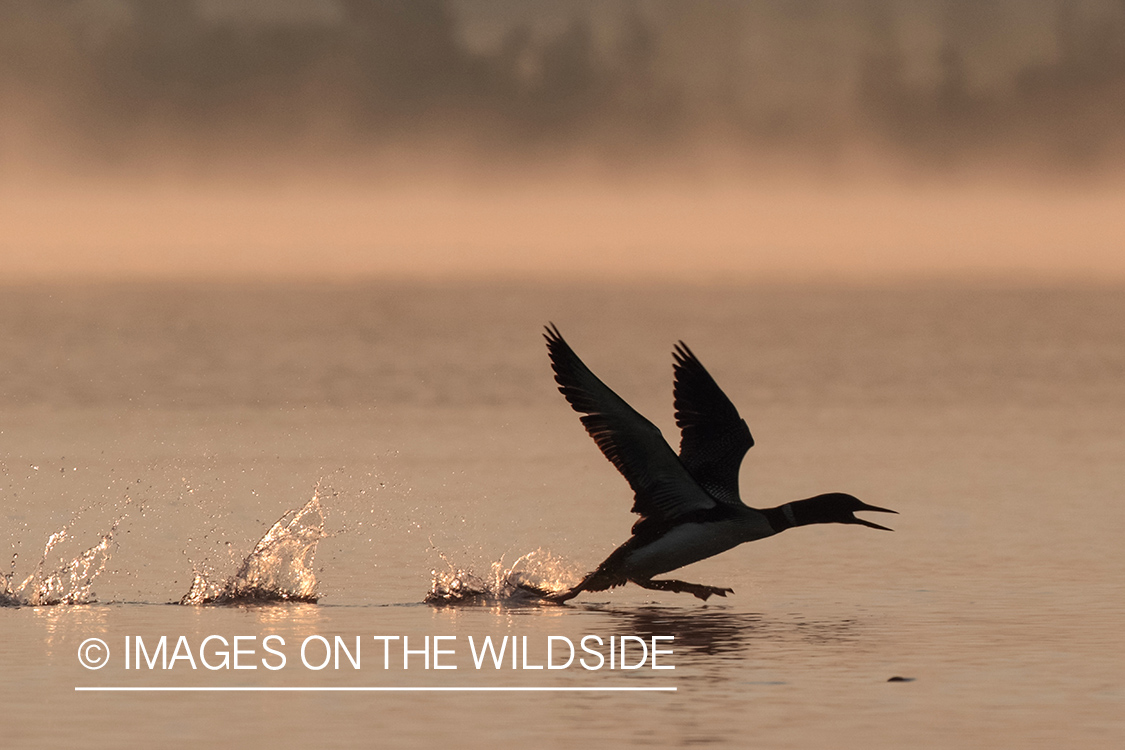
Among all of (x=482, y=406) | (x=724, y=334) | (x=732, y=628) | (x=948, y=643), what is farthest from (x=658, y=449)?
(x=724, y=334)

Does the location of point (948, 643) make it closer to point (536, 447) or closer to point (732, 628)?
point (732, 628)

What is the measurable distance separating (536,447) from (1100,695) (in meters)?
21.6

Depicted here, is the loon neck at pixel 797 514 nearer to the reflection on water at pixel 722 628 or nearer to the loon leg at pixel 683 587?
the loon leg at pixel 683 587

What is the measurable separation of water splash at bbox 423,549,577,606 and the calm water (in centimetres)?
32

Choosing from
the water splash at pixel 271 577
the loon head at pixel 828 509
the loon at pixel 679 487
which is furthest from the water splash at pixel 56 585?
the loon head at pixel 828 509

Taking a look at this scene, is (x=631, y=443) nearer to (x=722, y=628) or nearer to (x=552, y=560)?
(x=722, y=628)

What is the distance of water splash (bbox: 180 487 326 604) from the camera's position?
73.4 feet

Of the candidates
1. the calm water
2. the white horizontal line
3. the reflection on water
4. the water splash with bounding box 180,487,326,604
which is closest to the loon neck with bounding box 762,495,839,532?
the calm water

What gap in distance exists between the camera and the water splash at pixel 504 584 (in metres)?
22.4

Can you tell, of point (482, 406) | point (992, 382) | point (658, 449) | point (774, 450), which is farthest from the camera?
point (992, 382)

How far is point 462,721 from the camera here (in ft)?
54.2

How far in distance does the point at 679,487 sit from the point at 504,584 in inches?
82.6

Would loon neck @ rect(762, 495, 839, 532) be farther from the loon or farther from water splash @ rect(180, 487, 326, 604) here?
water splash @ rect(180, 487, 326, 604)

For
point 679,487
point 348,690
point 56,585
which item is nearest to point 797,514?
point 679,487
